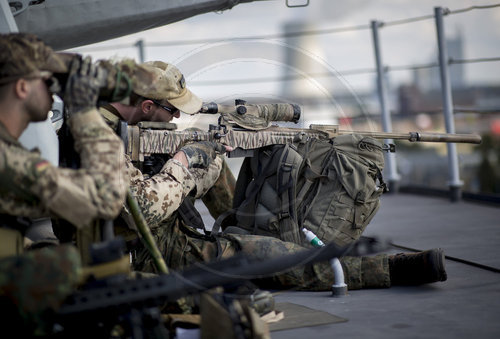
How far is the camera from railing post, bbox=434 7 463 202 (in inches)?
231

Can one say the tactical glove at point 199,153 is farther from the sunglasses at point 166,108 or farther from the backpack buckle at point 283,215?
the backpack buckle at point 283,215

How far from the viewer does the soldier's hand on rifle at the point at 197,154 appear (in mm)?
3055

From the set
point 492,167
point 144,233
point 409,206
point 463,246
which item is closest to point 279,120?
point 463,246

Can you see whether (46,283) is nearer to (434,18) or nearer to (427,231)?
(427,231)

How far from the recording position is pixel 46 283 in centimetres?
180

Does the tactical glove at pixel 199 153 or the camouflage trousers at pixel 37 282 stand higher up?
the tactical glove at pixel 199 153

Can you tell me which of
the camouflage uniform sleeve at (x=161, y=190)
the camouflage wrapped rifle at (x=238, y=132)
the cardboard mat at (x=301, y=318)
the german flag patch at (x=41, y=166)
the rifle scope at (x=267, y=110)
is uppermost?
the rifle scope at (x=267, y=110)

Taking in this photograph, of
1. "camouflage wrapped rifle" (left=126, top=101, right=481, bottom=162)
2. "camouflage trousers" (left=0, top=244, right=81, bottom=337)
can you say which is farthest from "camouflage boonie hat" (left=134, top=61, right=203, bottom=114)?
"camouflage trousers" (left=0, top=244, right=81, bottom=337)

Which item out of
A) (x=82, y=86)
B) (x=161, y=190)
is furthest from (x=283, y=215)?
(x=82, y=86)

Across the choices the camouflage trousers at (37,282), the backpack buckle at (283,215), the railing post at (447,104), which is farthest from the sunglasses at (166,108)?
the railing post at (447,104)

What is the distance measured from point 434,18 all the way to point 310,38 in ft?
4.38

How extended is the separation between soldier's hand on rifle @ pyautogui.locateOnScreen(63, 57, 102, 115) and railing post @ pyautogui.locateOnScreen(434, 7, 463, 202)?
436cm

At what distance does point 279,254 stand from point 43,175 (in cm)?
144

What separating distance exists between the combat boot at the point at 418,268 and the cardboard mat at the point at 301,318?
55 centimetres
